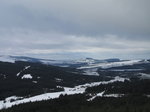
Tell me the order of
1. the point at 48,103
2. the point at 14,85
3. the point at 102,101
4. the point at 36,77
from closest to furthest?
the point at 102,101 < the point at 48,103 < the point at 14,85 < the point at 36,77

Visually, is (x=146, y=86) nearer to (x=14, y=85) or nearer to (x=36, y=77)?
(x=14, y=85)

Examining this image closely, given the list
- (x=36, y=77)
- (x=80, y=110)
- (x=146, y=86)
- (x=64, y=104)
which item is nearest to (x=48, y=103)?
Answer: (x=64, y=104)

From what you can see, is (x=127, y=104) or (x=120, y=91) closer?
(x=127, y=104)

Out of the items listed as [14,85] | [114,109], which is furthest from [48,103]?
[14,85]

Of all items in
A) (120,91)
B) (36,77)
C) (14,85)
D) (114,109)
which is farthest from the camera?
(36,77)

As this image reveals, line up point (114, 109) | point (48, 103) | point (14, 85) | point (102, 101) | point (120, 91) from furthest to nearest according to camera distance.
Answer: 1. point (14, 85)
2. point (120, 91)
3. point (48, 103)
4. point (102, 101)
5. point (114, 109)

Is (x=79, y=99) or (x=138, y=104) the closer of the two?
(x=138, y=104)

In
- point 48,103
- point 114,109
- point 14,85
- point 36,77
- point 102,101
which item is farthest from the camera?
point 36,77

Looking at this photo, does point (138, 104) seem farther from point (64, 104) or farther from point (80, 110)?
point (64, 104)
